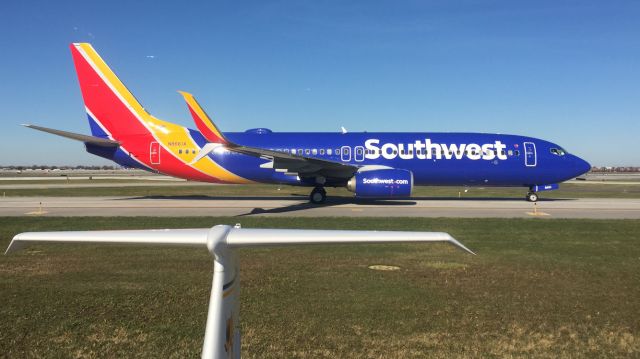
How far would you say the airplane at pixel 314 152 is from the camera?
26156 mm

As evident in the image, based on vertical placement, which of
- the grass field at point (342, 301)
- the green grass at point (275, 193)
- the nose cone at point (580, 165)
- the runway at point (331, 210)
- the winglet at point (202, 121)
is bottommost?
the grass field at point (342, 301)

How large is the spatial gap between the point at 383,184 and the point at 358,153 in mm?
3834

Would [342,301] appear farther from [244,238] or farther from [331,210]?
[331,210]

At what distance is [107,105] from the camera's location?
27188mm

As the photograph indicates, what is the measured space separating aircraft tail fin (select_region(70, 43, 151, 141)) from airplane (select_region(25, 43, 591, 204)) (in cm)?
6

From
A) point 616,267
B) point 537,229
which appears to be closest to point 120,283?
point 616,267

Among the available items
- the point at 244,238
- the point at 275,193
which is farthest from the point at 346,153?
the point at 244,238

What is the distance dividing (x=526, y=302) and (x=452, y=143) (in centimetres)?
1958

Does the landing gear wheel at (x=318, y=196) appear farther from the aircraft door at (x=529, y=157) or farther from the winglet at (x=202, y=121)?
the aircraft door at (x=529, y=157)

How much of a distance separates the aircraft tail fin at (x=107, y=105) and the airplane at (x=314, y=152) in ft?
0.19

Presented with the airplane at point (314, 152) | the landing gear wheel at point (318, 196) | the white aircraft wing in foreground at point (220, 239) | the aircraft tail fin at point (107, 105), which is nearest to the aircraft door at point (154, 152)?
the airplane at point (314, 152)

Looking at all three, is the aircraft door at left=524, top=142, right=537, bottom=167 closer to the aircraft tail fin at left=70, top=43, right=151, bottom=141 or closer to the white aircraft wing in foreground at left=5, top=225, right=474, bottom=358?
the aircraft tail fin at left=70, top=43, right=151, bottom=141

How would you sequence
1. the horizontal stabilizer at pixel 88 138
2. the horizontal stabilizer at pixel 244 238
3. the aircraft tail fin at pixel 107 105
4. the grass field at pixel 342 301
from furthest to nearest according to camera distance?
the aircraft tail fin at pixel 107 105 < the horizontal stabilizer at pixel 88 138 < the grass field at pixel 342 301 < the horizontal stabilizer at pixel 244 238

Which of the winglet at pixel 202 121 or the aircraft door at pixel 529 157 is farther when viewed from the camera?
the aircraft door at pixel 529 157
